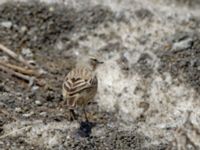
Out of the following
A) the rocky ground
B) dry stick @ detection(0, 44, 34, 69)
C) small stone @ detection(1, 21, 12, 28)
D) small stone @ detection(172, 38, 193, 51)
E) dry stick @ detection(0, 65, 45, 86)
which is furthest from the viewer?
small stone @ detection(1, 21, 12, 28)

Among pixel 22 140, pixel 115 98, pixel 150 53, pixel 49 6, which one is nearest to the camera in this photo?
pixel 22 140

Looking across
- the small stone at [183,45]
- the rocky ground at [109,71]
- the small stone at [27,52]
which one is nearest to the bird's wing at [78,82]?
the rocky ground at [109,71]

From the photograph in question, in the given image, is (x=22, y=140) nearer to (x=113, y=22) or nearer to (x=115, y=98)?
(x=115, y=98)

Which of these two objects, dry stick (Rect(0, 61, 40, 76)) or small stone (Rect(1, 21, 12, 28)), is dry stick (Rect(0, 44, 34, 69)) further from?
small stone (Rect(1, 21, 12, 28))

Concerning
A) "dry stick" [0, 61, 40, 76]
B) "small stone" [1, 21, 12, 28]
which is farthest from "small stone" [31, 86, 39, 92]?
"small stone" [1, 21, 12, 28]

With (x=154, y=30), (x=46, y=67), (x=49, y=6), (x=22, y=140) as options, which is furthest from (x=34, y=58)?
(x=22, y=140)

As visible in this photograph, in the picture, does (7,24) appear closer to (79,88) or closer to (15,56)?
(15,56)
